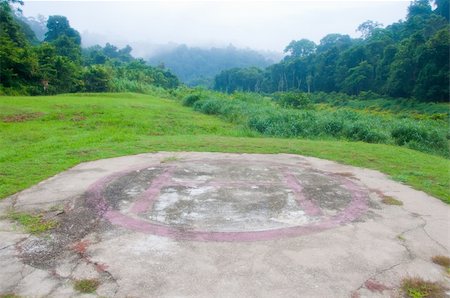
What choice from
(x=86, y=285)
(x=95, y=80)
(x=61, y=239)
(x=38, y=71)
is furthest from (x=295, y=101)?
(x=86, y=285)

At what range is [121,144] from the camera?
368 inches

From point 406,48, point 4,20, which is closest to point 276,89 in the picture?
point 406,48

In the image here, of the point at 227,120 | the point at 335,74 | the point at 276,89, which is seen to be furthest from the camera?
the point at 276,89

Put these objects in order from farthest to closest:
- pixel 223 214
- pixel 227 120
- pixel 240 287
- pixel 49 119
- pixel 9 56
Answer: pixel 9 56
pixel 227 120
pixel 49 119
pixel 223 214
pixel 240 287

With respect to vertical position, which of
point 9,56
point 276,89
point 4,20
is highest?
point 4,20

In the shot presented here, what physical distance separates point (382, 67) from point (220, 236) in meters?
43.9

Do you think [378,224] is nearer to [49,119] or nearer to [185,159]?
[185,159]

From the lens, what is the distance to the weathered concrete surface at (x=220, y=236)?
3092mm

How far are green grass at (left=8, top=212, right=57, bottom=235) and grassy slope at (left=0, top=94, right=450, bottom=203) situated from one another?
3.48 ft

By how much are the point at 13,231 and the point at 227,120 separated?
1297 centimetres

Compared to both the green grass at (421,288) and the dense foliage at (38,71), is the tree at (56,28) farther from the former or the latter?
the green grass at (421,288)

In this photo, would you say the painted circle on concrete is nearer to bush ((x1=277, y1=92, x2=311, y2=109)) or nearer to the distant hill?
bush ((x1=277, y1=92, x2=311, y2=109))

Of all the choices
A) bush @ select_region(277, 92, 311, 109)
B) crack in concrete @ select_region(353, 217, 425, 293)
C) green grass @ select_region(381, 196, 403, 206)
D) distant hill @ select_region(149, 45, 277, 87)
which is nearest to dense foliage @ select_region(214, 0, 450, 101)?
bush @ select_region(277, 92, 311, 109)

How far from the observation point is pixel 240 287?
3.03m
